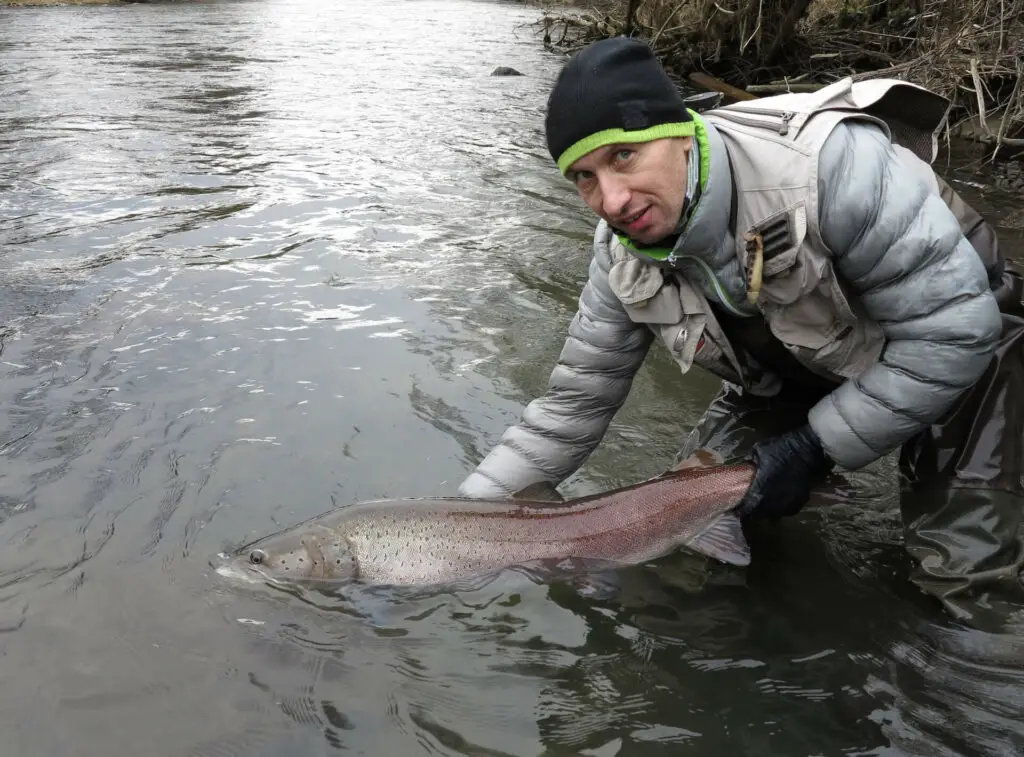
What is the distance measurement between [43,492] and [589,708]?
312cm

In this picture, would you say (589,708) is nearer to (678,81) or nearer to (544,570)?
(544,570)

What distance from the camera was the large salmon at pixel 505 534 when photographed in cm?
384

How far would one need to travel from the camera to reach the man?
3211 millimetres

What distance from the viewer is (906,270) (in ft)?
10.7

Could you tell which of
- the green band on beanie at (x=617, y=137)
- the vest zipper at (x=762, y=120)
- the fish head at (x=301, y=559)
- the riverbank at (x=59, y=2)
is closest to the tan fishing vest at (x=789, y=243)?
the vest zipper at (x=762, y=120)

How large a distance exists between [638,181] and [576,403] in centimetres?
125

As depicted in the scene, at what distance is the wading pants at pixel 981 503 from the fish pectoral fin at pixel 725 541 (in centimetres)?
69

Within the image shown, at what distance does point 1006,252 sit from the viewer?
8219mm

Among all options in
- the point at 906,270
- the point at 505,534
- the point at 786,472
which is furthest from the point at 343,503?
the point at 906,270

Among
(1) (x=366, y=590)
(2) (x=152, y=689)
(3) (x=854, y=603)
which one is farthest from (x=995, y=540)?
(2) (x=152, y=689)

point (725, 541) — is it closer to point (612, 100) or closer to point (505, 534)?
point (505, 534)

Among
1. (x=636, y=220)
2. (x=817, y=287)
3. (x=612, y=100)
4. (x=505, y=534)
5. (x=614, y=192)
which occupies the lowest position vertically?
(x=505, y=534)

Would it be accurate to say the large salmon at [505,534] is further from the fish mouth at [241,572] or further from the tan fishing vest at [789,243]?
the tan fishing vest at [789,243]

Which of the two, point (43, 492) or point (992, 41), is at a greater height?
point (992, 41)
